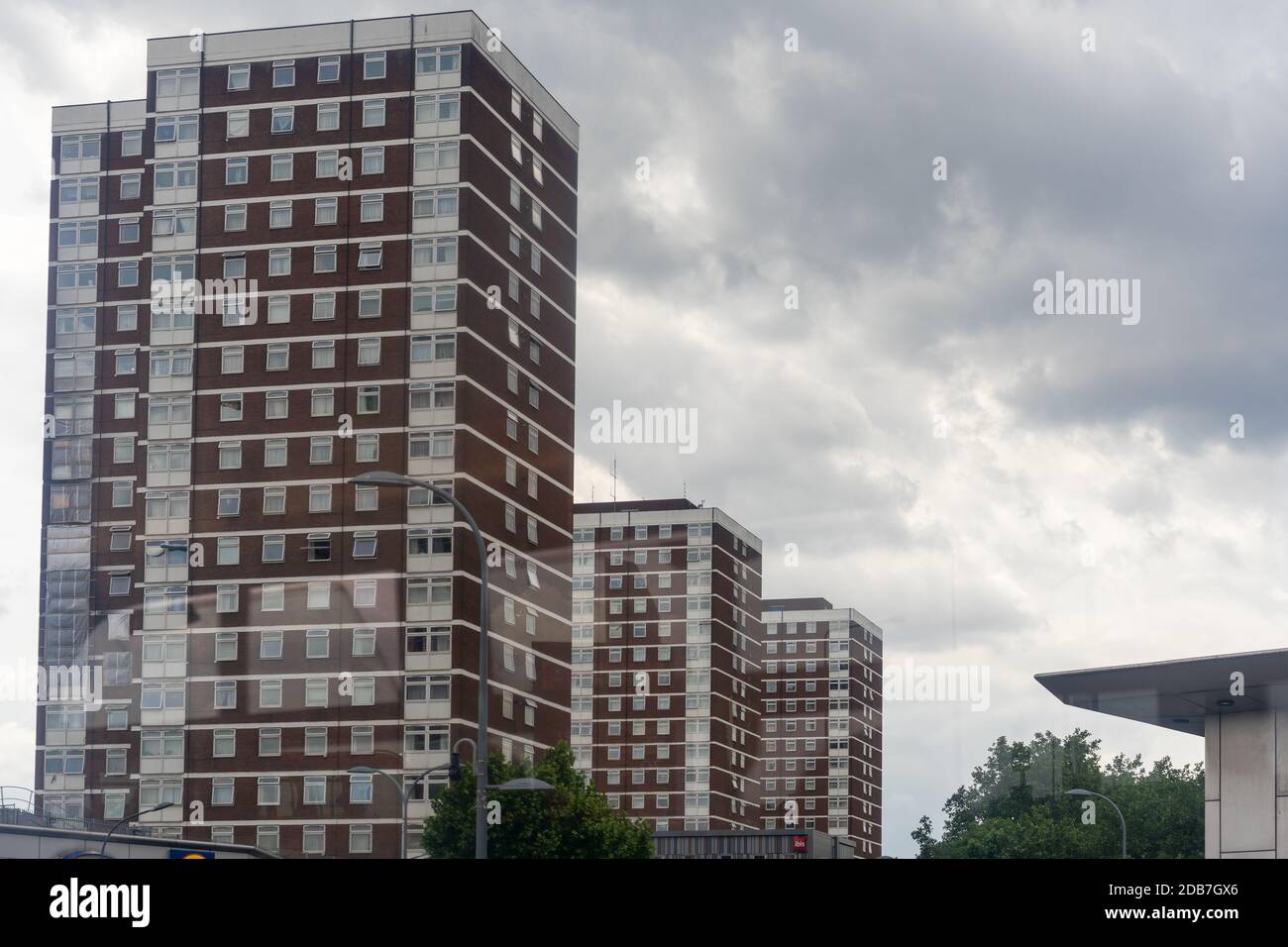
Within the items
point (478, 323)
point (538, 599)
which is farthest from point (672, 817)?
point (478, 323)

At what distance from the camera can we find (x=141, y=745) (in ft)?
361

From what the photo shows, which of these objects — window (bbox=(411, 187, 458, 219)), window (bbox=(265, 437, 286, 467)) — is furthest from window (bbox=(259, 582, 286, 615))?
window (bbox=(411, 187, 458, 219))

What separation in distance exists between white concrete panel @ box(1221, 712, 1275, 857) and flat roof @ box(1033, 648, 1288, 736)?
334mm

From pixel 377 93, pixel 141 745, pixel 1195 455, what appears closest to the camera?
pixel 1195 455

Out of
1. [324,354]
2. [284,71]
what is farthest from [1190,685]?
[284,71]

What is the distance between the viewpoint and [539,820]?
7338 centimetres

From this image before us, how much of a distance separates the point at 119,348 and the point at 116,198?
13.3 metres

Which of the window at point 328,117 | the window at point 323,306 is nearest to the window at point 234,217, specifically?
the window at point 323,306

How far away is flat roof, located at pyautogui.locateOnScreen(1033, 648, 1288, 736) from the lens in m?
12.9

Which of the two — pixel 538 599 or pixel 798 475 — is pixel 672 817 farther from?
pixel 798 475

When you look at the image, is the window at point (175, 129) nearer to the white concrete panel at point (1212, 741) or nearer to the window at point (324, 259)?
the window at point (324, 259)

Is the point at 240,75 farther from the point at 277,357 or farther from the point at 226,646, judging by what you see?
the point at 226,646

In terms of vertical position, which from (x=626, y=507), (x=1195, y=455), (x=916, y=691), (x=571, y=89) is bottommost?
(x=916, y=691)

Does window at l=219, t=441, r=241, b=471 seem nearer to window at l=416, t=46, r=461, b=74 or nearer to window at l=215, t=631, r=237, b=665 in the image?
window at l=215, t=631, r=237, b=665
